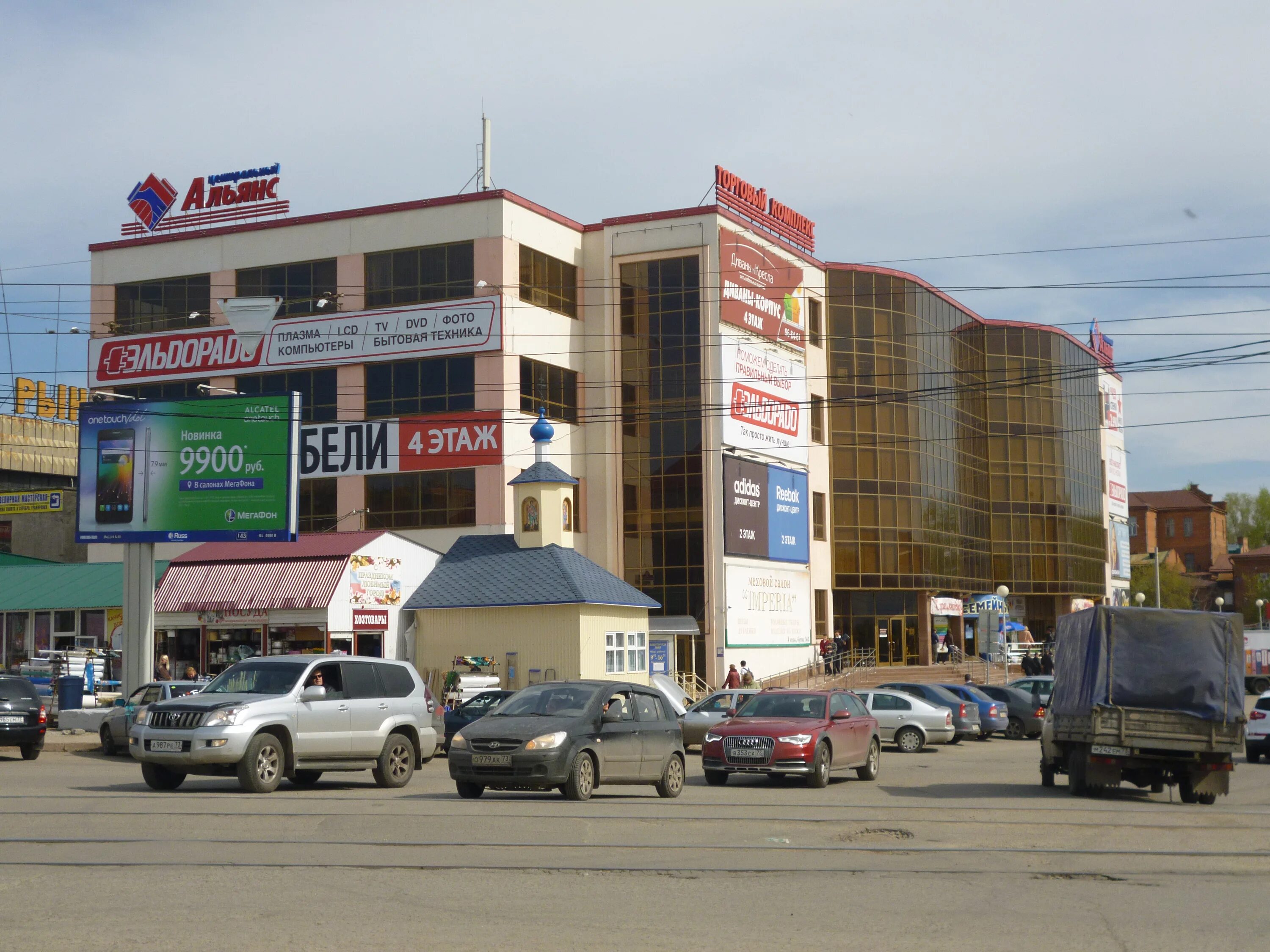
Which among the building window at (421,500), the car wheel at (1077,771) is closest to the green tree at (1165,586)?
the building window at (421,500)

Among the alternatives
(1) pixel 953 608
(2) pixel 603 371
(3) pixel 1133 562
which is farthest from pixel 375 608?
(3) pixel 1133 562

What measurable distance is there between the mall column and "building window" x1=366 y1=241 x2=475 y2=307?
71.2ft

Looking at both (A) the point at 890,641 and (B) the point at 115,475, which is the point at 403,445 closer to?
(B) the point at 115,475

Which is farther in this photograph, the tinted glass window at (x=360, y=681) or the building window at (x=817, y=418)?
the building window at (x=817, y=418)

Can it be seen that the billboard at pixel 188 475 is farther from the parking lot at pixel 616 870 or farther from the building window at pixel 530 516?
the parking lot at pixel 616 870

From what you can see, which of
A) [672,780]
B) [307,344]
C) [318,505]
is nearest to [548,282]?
[307,344]

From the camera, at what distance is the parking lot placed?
872 cm

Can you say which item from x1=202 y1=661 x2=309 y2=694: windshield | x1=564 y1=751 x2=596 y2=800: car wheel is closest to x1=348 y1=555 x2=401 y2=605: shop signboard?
x1=202 y1=661 x2=309 y2=694: windshield

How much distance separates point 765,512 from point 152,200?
28632 millimetres

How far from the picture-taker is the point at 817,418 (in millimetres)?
61500

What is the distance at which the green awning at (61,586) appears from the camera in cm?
4409

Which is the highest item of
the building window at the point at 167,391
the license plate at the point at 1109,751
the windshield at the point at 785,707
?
the building window at the point at 167,391

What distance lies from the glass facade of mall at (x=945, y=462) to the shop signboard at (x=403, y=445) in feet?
57.0

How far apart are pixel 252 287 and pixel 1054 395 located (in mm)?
46283
